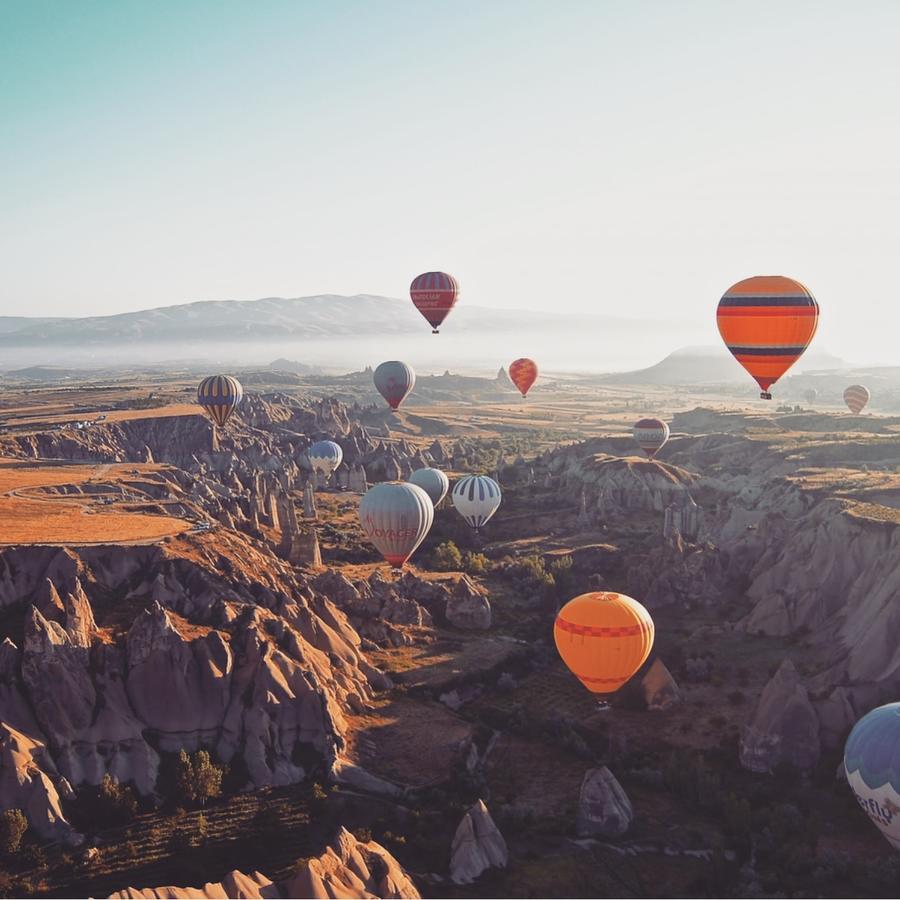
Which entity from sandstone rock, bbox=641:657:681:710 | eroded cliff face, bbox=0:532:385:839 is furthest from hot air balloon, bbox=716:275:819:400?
eroded cliff face, bbox=0:532:385:839

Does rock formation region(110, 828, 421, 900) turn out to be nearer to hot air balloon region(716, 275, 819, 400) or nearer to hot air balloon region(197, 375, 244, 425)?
hot air balloon region(716, 275, 819, 400)

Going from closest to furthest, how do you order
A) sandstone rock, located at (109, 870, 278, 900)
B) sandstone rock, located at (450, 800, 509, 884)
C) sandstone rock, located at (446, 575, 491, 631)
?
sandstone rock, located at (109, 870, 278, 900), sandstone rock, located at (450, 800, 509, 884), sandstone rock, located at (446, 575, 491, 631)

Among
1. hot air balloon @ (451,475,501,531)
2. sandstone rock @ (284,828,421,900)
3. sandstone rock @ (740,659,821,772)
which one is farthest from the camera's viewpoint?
hot air balloon @ (451,475,501,531)

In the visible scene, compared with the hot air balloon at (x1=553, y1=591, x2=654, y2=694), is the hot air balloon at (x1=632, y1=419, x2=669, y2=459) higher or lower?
higher

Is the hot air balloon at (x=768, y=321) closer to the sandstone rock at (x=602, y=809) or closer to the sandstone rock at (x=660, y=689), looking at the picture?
the sandstone rock at (x=660, y=689)

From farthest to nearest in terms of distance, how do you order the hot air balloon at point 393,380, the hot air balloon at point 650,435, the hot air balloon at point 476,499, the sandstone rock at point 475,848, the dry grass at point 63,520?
1. the hot air balloon at point 393,380
2. the hot air balloon at point 650,435
3. the hot air balloon at point 476,499
4. the dry grass at point 63,520
5. the sandstone rock at point 475,848

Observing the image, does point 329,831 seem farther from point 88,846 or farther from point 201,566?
point 201,566

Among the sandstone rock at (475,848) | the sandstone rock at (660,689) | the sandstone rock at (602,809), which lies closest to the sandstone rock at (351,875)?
the sandstone rock at (475,848)
